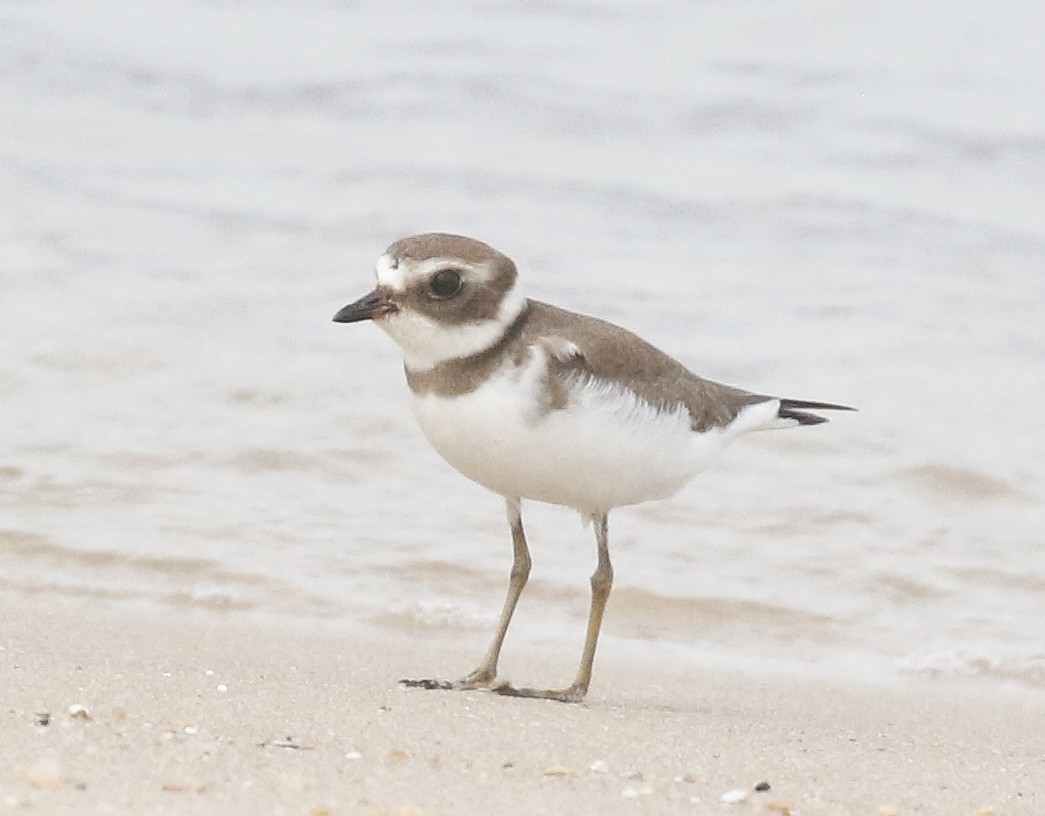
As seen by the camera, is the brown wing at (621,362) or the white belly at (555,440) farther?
the brown wing at (621,362)

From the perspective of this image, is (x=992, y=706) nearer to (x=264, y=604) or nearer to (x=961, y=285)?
(x=264, y=604)

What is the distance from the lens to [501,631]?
18.3 feet

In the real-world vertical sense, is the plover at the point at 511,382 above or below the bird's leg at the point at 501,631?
above

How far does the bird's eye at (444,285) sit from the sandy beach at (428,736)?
41.3 inches

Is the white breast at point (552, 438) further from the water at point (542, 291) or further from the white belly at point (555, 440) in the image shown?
the water at point (542, 291)

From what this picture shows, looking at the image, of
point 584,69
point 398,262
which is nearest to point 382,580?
point 398,262

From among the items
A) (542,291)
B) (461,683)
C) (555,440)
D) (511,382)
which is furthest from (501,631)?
(542,291)

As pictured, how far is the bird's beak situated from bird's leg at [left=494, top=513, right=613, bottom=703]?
2.97 feet

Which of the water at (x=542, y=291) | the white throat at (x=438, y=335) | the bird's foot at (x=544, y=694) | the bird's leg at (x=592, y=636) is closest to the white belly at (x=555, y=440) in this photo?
the white throat at (x=438, y=335)

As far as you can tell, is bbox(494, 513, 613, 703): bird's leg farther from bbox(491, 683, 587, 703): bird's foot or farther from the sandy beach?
the sandy beach

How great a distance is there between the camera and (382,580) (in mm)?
6766

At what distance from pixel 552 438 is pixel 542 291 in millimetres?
5027

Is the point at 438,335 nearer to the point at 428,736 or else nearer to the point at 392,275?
the point at 392,275

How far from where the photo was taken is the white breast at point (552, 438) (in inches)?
196
